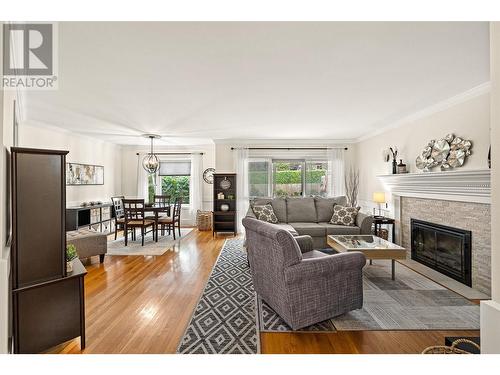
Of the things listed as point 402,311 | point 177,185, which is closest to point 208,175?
point 177,185

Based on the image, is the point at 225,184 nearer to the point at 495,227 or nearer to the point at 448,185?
the point at 448,185

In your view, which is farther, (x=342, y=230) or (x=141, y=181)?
(x=141, y=181)

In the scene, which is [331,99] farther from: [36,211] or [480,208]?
[36,211]

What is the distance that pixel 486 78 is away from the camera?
2854 mm

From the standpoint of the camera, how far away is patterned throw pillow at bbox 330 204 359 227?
5.00m

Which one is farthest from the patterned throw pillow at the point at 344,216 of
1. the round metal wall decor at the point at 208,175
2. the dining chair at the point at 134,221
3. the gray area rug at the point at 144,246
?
the round metal wall decor at the point at 208,175

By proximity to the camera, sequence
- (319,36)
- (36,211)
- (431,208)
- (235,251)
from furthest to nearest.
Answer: (235,251), (431,208), (319,36), (36,211)

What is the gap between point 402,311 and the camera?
2590 millimetres

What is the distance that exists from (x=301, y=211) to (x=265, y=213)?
806 mm

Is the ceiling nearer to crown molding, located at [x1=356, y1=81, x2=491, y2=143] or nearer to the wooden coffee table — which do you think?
crown molding, located at [x1=356, y1=81, x2=491, y2=143]
